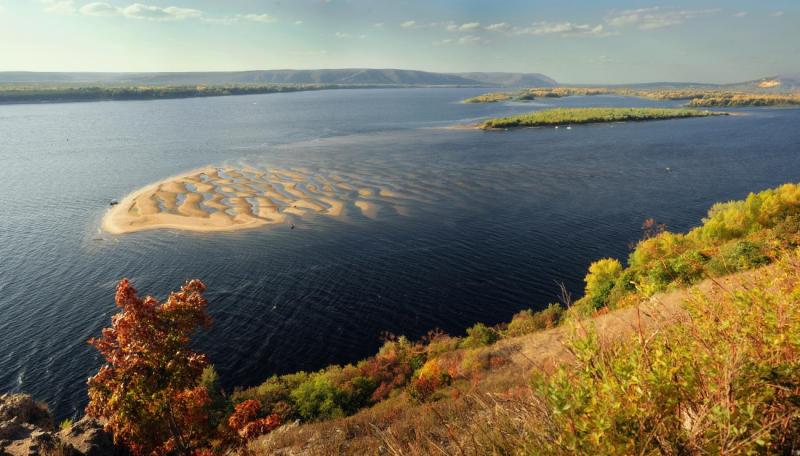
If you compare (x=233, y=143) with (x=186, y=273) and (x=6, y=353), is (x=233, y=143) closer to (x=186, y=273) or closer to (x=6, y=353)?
(x=186, y=273)

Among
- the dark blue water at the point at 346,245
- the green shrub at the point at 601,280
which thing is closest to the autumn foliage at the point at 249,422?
the dark blue water at the point at 346,245

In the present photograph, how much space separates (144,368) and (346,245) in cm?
3780

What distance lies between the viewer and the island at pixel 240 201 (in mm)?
60562

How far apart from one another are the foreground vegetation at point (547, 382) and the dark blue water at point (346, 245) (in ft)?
21.3

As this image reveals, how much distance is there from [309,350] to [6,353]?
25004 millimetres

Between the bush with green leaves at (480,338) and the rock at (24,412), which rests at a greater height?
the rock at (24,412)

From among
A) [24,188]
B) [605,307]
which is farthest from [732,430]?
[24,188]

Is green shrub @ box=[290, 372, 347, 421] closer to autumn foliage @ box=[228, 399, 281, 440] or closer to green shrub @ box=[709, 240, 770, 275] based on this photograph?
autumn foliage @ box=[228, 399, 281, 440]

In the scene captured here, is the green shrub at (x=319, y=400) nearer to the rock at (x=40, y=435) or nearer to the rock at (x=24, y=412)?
the rock at (x=40, y=435)

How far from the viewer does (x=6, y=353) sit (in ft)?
111

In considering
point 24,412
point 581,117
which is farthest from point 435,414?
A: point 581,117

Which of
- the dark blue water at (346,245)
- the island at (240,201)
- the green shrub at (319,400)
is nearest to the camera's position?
the green shrub at (319,400)

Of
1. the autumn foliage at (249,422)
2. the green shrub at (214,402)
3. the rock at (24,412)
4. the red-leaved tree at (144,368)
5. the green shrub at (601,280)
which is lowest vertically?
the green shrub at (214,402)

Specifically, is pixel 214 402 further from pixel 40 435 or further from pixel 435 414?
pixel 435 414
